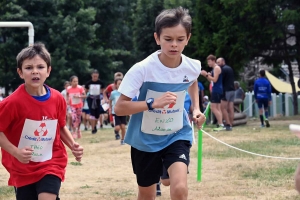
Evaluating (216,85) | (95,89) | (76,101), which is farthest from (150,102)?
(95,89)

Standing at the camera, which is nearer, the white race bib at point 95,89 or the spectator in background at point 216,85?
the spectator in background at point 216,85

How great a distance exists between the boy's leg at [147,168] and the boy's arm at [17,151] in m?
1.12

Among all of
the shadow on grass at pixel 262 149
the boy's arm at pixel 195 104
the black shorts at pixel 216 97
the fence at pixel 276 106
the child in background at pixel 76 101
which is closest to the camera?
the boy's arm at pixel 195 104

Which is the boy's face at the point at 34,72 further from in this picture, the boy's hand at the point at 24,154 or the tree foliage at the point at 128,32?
the tree foliage at the point at 128,32

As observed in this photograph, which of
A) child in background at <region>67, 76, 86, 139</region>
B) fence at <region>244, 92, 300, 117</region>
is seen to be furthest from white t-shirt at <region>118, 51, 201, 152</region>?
fence at <region>244, 92, 300, 117</region>

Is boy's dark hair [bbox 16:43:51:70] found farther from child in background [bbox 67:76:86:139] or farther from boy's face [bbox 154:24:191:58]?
child in background [bbox 67:76:86:139]

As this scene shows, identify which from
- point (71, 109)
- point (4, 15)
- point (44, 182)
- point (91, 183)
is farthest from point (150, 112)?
point (4, 15)

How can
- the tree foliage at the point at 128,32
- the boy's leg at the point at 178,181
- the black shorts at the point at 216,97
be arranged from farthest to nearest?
the tree foliage at the point at 128,32, the black shorts at the point at 216,97, the boy's leg at the point at 178,181

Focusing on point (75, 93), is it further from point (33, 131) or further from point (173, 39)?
point (33, 131)

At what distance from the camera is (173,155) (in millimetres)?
6055

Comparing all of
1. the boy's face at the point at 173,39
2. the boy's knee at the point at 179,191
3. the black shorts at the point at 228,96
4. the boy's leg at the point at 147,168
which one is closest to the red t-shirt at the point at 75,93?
the black shorts at the point at 228,96

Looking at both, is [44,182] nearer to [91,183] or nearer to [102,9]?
[91,183]

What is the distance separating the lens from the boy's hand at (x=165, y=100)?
5.61 metres

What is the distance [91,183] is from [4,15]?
90.6 feet
